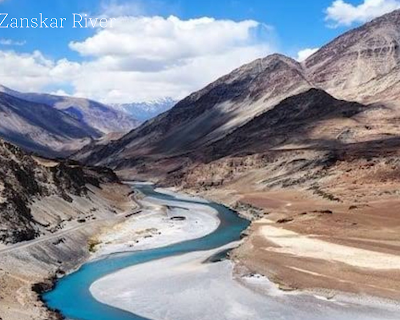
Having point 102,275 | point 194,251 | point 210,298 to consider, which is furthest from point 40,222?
point 210,298

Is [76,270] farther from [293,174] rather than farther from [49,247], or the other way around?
[293,174]

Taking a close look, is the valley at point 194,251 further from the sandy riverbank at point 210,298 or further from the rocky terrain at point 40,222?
the rocky terrain at point 40,222

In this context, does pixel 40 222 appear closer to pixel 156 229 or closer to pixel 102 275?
pixel 102 275

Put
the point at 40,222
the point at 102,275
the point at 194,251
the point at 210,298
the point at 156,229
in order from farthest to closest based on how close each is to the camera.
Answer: the point at 156,229 < the point at 40,222 < the point at 194,251 < the point at 102,275 < the point at 210,298

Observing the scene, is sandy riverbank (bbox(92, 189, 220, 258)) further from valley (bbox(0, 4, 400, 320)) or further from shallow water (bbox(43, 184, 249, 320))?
shallow water (bbox(43, 184, 249, 320))

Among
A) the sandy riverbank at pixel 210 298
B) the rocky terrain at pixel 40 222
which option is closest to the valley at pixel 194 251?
the sandy riverbank at pixel 210 298

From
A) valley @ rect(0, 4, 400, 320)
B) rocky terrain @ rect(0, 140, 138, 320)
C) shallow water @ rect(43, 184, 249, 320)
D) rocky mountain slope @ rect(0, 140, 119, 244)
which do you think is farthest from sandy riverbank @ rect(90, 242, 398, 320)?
rocky mountain slope @ rect(0, 140, 119, 244)
